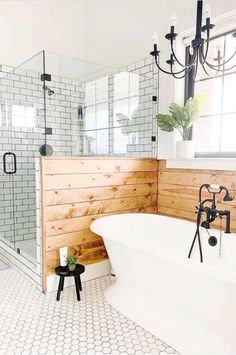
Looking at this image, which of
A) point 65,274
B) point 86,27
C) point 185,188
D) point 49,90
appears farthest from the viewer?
point 86,27

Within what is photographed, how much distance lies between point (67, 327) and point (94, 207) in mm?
1027

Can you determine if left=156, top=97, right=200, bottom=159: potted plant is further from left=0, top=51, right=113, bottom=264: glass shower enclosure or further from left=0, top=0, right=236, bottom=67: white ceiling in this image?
left=0, top=51, right=113, bottom=264: glass shower enclosure

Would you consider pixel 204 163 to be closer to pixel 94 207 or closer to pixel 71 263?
pixel 94 207

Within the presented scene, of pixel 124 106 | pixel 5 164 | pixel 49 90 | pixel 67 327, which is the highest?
pixel 49 90

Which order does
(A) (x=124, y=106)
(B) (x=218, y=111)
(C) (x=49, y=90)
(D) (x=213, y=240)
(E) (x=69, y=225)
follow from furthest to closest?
(A) (x=124, y=106)
(C) (x=49, y=90)
(B) (x=218, y=111)
(E) (x=69, y=225)
(D) (x=213, y=240)

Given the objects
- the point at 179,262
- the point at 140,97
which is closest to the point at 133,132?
the point at 140,97

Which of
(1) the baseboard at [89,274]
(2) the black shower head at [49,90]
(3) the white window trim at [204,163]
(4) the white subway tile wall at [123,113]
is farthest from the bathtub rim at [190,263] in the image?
(2) the black shower head at [49,90]

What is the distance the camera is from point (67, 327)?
6.09ft

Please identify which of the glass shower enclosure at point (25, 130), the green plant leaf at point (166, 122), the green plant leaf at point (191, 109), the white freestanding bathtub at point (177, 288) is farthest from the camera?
the glass shower enclosure at point (25, 130)

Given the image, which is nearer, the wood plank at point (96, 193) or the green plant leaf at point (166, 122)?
the wood plank at point (96, 193)

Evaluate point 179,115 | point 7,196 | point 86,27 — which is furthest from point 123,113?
point 7,196

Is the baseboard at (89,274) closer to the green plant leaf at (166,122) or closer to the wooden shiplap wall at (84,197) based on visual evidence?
the wooden shiplap wall at (84,197)

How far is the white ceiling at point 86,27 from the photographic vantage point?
118 inches

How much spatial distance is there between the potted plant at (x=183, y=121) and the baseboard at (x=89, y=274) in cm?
133
